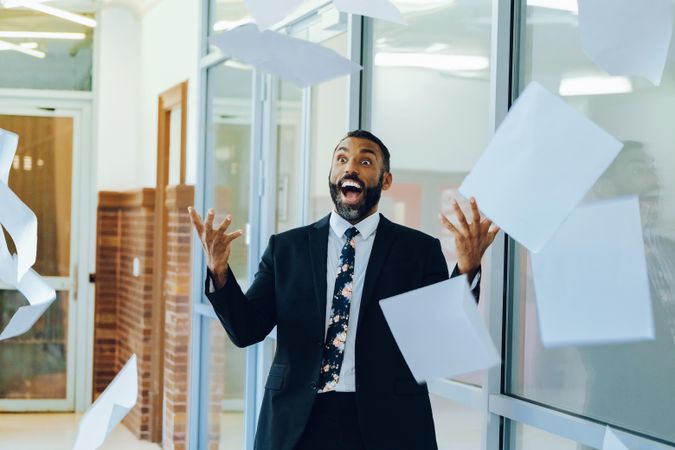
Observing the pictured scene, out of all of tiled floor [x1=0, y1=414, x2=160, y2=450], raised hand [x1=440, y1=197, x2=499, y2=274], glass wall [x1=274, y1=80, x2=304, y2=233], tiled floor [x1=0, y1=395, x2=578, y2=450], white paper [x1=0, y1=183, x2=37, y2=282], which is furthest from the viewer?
tiled floor [x1=0, y1=414, x2=160, y2=450]

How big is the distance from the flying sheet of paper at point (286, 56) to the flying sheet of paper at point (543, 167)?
48 centimetres

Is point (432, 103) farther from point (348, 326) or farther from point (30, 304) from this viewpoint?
point (30, 304)

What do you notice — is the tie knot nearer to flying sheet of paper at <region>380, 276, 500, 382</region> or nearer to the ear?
the ear

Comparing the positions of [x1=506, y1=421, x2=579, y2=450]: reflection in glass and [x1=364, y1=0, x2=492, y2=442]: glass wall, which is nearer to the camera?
[x1=506, y1=421, x2=579, y2=450]: reflection in glass

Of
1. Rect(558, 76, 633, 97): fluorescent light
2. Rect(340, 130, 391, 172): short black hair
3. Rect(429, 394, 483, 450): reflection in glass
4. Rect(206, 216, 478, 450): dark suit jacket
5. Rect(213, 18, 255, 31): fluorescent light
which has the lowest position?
Rect(429, 394, 483, 450): reflection in glass

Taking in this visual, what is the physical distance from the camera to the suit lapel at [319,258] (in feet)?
7.50

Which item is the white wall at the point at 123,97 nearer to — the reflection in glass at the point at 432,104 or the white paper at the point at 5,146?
the reflection in glass at the point at 432,104

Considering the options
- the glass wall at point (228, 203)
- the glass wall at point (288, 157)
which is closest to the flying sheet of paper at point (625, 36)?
the glass wall at point (288, 157)

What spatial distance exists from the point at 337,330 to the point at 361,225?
251mm

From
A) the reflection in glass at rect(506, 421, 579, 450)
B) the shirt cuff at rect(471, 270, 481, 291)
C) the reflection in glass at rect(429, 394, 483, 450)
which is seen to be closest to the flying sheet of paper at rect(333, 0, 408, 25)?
the shirt cuff at rect(471, 270, 481, 291)

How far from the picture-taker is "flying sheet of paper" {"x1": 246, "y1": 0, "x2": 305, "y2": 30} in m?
1.26

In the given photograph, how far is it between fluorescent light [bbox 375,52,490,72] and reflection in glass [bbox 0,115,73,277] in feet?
18.2

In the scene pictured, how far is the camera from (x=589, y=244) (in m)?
1.10

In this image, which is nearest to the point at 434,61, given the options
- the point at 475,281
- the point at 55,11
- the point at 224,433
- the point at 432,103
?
the point at 432,103
